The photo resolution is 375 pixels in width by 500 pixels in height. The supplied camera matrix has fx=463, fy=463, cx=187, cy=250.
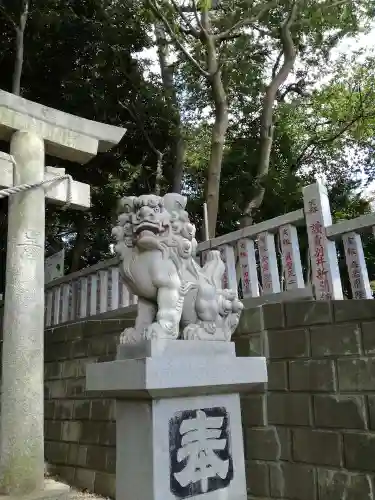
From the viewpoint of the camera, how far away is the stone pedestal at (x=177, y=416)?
85.4 inches

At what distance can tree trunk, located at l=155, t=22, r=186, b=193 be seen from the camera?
940cm

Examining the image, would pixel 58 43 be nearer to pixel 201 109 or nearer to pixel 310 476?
pixel 201 109

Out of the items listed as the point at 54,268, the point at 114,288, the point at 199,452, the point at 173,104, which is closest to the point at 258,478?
the point at 199,452

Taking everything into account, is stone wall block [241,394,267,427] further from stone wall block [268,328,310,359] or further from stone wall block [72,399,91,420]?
stone wall block [72,399,91,420]

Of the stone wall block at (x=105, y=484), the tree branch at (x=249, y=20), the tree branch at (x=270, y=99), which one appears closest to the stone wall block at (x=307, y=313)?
the stone wall block at (x=105, y=484)

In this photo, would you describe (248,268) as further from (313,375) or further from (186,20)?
(186,20)

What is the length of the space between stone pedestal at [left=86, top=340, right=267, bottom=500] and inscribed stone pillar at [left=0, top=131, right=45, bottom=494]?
1.66 m

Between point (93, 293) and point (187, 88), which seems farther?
point (187, 88)

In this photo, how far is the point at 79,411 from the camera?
193 inches

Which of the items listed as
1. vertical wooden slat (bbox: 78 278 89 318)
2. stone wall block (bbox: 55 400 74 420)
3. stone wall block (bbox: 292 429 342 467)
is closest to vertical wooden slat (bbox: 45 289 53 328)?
vertical wooden slat (bbox: 78 278 89 318)

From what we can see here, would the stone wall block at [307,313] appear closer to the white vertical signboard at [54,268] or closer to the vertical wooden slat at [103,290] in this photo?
the vertical wooden slat at [103,290]

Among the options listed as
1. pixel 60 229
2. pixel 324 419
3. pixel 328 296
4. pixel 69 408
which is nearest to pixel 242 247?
pixel 328 296

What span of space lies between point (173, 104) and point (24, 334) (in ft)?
24.6

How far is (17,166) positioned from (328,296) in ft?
9.72
